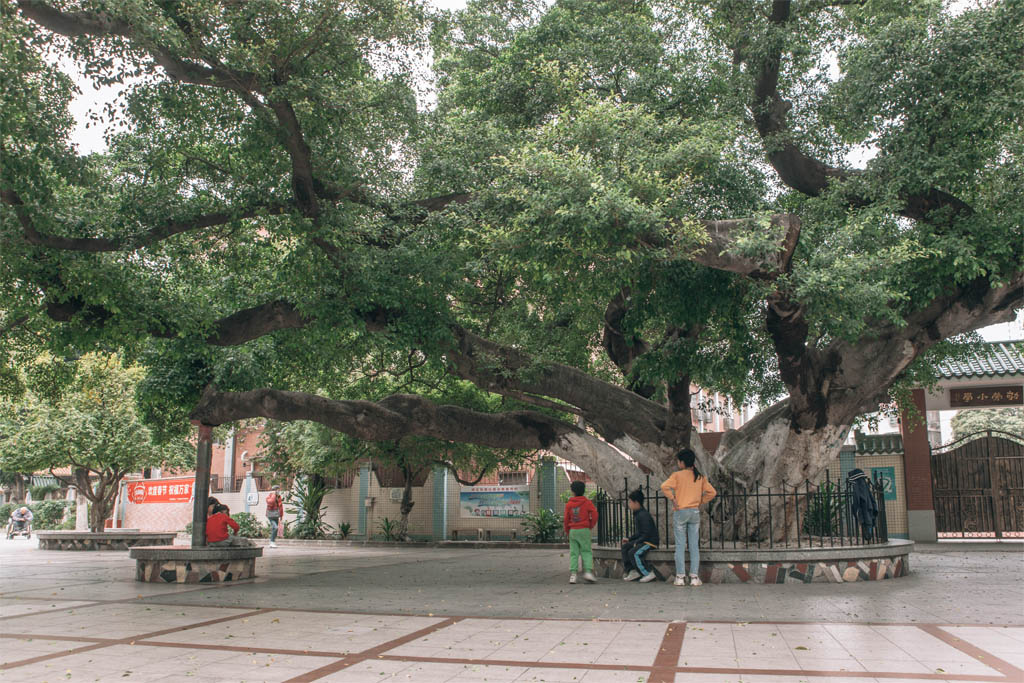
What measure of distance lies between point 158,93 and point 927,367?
1200 centimetres

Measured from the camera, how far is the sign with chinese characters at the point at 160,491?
29.9 meters

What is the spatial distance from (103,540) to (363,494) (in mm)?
7304

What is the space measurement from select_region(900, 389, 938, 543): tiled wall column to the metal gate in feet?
1.47

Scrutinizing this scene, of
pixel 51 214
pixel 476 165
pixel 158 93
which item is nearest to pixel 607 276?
pixel 476 165

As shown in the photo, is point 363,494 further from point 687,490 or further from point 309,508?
point 687,490

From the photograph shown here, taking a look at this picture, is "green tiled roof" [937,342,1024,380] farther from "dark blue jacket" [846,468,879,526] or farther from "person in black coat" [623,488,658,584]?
"person in black coat" [623,488,658,584]

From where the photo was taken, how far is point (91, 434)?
20594 millimetres

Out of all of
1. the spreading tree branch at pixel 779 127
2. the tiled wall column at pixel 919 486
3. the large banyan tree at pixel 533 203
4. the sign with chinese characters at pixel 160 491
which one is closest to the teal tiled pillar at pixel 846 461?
the tiled wall column at pixel 919 486

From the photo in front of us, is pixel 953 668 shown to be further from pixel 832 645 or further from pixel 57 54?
pixel 57 54

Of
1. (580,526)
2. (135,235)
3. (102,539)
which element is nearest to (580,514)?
(580,526)

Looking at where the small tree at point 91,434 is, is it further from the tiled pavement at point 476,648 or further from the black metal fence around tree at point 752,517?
the black metal fence around tree at point 752,517

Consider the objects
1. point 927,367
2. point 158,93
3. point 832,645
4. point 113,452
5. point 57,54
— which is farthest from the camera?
point 113,452

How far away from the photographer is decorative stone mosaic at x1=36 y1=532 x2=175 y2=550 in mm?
21922

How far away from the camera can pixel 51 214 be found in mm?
9281
